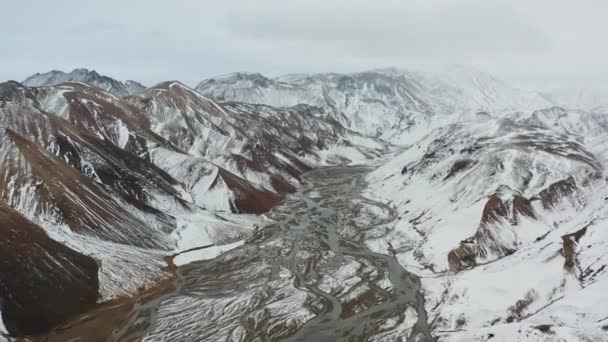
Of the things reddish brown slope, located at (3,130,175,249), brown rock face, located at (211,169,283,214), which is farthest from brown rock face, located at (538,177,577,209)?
reddish brown slope, located at (3,130,175,249)

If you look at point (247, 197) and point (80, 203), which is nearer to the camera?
point (80, 203)

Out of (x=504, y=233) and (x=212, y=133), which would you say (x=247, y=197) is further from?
(x=212, y=133)

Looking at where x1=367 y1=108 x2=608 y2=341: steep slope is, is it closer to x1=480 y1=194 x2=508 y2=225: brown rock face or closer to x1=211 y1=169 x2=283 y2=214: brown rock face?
x1=480 y1=194 x2=508 y2=225: brown rock face

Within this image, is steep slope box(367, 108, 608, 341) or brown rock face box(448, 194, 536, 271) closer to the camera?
steep slope box(367, 108, 608, 341)

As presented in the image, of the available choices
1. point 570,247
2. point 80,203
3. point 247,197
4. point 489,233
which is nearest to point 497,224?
point 489,233

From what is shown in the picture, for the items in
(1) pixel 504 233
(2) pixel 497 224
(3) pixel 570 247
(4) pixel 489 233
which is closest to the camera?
(3) pixel 570 247

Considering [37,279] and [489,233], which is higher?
[37,279]

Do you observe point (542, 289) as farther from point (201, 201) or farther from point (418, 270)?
point (201, 201)
